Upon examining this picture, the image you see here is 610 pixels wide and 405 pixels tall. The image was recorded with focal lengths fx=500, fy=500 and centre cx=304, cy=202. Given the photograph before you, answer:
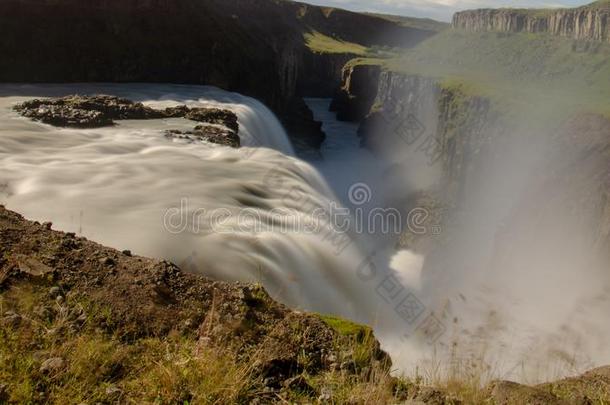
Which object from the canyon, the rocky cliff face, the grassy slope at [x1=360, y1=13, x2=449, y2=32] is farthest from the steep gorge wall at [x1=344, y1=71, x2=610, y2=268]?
the grassy slope at [x1=360, y1=13, x2=449, y2=32]

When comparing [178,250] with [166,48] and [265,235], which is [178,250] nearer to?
[265,235]

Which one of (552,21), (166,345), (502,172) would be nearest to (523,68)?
(552,21)

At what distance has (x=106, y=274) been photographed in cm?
579

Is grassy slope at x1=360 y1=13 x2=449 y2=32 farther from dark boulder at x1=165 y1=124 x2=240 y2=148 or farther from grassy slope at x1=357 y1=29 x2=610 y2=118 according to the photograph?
dark boulder at x1=165 y1=124 x2=240 y2=148

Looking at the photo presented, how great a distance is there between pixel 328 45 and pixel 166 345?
329 feet

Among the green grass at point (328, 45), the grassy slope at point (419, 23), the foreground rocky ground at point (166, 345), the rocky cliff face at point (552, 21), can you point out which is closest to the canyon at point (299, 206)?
the foreground rocky ground at point (166, 345)

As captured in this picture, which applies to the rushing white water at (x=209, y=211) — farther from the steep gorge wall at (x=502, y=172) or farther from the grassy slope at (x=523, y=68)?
the grassy slope at (x=523, y=68)

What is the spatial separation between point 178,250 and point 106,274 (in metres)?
3.25

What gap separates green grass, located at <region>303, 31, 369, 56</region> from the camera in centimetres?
9201

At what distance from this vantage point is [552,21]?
66562 millimetres

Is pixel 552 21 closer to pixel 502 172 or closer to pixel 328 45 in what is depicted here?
pixel 502 172

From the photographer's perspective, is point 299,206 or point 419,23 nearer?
point 299,206

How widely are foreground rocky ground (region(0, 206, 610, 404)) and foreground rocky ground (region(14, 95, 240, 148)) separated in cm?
1278

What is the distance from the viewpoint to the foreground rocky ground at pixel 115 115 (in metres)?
18.8
